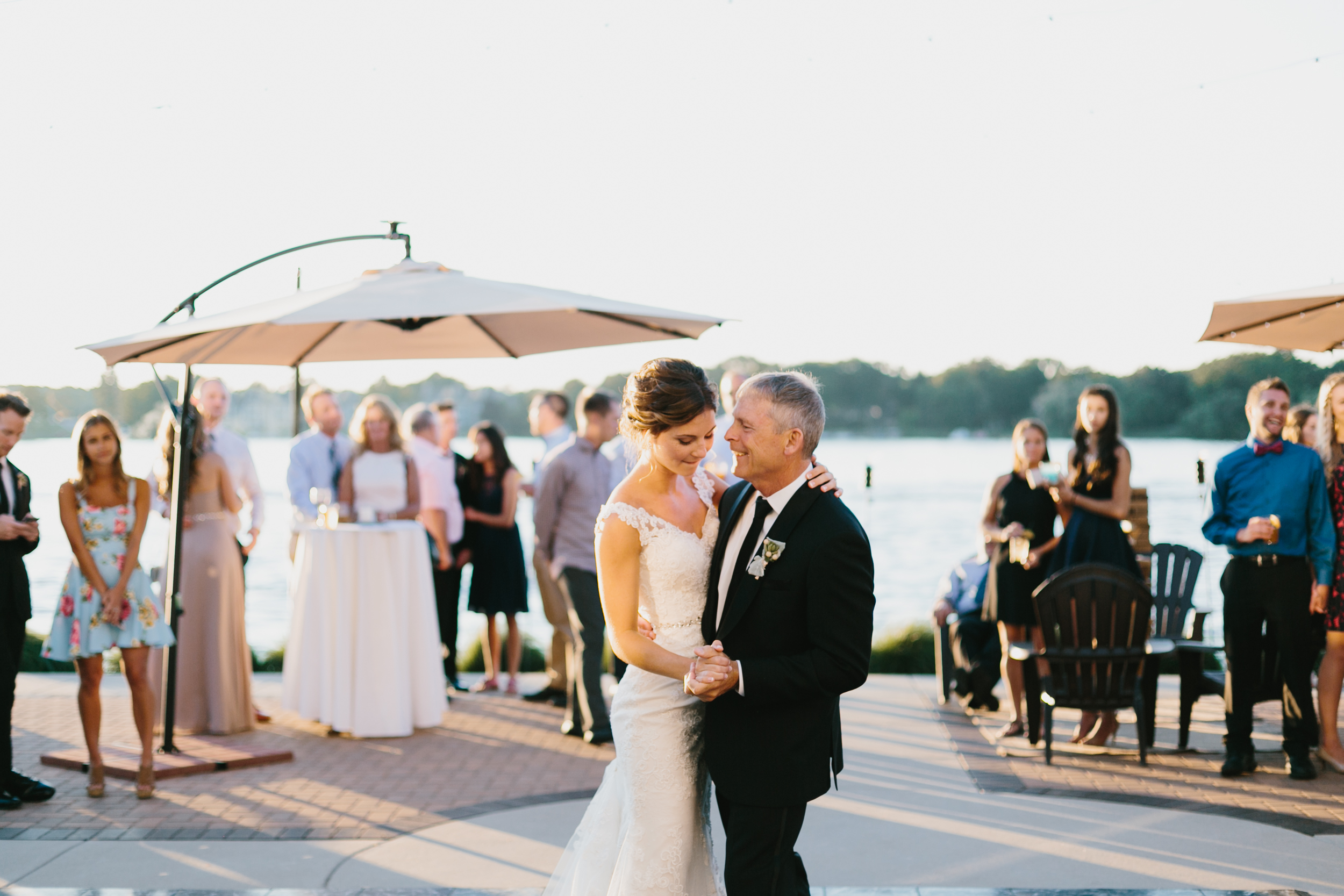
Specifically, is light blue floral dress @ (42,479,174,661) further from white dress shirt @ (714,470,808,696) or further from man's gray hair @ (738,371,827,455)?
man's gray hair @ (738,371,827,455)

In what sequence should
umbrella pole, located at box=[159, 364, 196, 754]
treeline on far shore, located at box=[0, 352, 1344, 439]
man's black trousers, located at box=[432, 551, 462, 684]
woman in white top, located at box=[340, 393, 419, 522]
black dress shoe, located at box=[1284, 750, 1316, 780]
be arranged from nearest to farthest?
black dress shoe, located at box=[1284, 750, 1316, 780] → umbrella pole, located at box=[159, 364, 196, 754] → treeline on far shore, located at box=[0, 352, 1344, 439] → woman in white top, located at box=[340, 393, 419, 522] → man's black trousers, located at box=[432, 551, 462, 684]

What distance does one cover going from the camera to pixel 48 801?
5.63m

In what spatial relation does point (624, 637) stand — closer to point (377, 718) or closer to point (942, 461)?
point (377, 718)

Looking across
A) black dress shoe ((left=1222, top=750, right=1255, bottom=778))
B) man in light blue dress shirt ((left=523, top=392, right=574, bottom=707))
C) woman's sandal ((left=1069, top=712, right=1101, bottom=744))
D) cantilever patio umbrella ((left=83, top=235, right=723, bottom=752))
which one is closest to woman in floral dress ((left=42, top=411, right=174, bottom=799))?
cantilever patio umbrella ((left=83, top=235, right=723, bottom=752))

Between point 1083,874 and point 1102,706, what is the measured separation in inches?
77.5

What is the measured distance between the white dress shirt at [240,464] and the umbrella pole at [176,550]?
1015 millimetres

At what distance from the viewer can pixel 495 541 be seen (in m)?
8.78

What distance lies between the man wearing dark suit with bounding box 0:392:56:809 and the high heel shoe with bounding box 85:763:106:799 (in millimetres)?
175

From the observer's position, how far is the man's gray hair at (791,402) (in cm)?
286

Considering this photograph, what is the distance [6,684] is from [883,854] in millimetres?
4260

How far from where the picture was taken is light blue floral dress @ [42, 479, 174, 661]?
571cm

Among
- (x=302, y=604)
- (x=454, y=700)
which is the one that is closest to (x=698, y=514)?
(x=302, y=604)

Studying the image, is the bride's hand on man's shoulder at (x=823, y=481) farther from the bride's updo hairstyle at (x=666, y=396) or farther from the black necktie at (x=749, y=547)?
the bride's updo hairstyle at (x=666, y=396)

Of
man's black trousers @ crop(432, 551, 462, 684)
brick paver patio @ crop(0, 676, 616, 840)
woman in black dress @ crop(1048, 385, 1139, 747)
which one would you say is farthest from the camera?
man's black trousers @ crop(432, 551, 462, 684)
